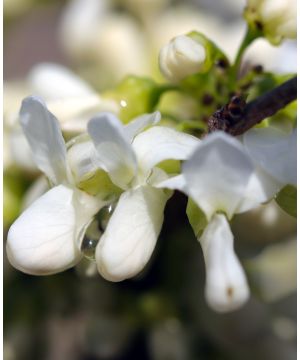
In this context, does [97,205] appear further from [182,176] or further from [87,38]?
[87,38]

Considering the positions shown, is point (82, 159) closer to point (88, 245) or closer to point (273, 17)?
point (88, 245)

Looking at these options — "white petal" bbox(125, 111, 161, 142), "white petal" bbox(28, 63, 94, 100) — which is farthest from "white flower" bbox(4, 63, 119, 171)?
"white petal" bbox(125, 111, 161, 142)

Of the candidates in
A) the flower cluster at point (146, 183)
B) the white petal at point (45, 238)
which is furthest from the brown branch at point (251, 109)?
the white petal at point (45, 238)

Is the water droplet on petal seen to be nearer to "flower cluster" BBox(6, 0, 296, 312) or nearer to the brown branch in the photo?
"flower cluster" BBox(6, 0, 296, 312)

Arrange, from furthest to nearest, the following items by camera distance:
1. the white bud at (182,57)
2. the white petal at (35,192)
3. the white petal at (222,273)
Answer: the white petal at (35,192) < the white bud at (182,57) < the white petal at (222,273)

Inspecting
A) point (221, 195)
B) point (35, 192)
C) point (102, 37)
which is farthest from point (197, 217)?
point (102, 37)

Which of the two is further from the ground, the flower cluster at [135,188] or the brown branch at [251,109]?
the brown branch at [251,109]

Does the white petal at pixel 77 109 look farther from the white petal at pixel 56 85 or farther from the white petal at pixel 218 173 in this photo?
the white petal at pixel 218 173

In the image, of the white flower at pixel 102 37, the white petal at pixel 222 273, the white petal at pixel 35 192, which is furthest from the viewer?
the white flower at pixel 102 37

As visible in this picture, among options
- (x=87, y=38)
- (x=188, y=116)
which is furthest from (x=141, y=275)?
(x=87, y=38)
